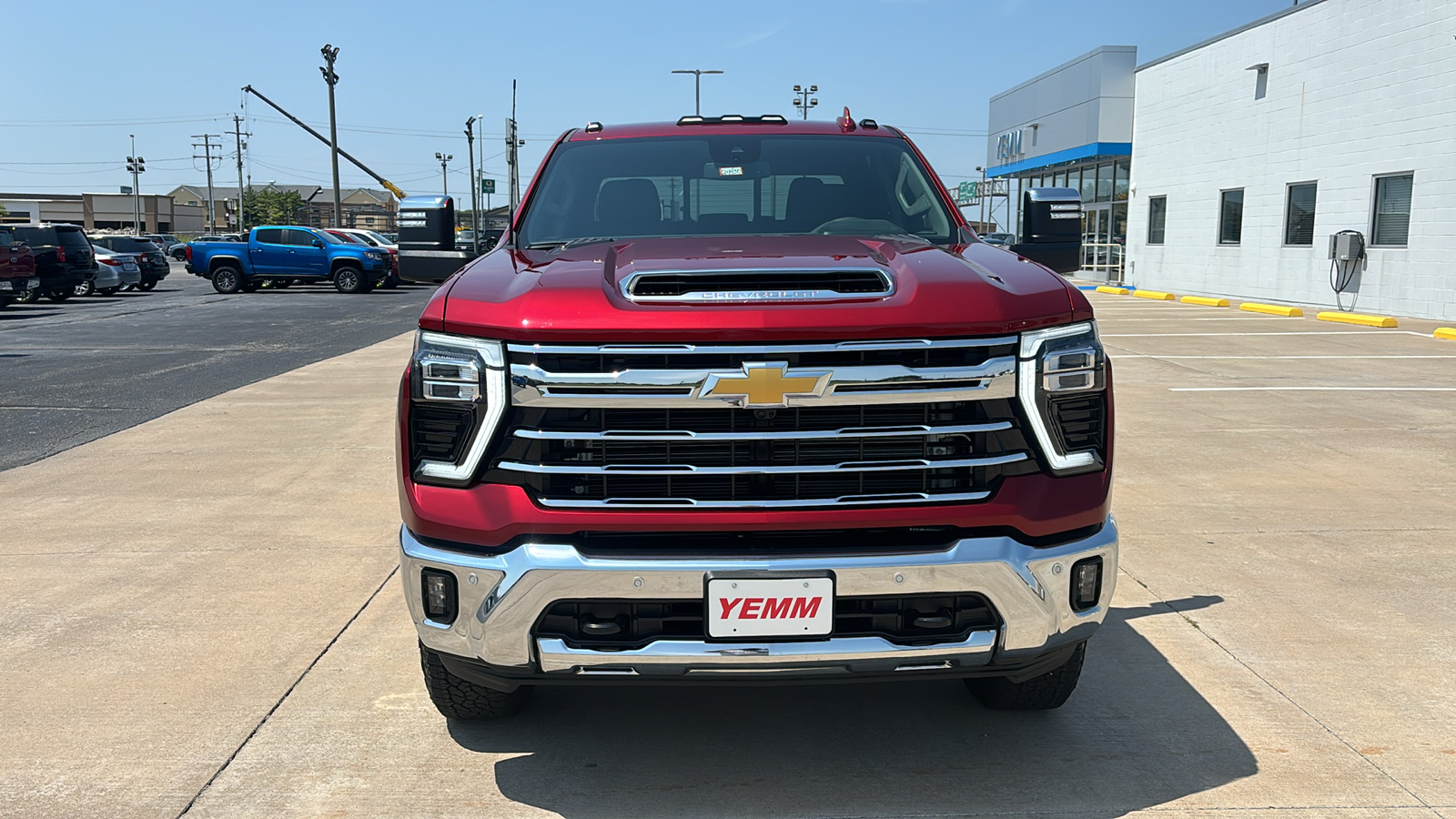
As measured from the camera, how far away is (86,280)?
27.3 metres

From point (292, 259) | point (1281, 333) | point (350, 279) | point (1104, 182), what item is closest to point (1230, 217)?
point (1281, 333)

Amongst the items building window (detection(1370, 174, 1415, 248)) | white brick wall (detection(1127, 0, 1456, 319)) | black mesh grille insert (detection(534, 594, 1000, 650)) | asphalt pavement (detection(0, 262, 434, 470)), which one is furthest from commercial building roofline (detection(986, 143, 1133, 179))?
black mesh grille insert (detection(534, 594, 1000, 650))

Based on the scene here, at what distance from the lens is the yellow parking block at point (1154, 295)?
1021 inches

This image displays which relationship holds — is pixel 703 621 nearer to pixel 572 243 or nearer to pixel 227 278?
pixel 572 243

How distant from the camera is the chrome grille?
2879 millimetres

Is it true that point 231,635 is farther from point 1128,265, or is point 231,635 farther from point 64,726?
point 1128,265

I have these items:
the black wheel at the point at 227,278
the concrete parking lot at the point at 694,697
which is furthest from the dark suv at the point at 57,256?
the concrete parking lot at the point at 694,697

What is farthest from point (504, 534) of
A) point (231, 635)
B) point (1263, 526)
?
point (1263, 526)

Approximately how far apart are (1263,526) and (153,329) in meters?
17.7

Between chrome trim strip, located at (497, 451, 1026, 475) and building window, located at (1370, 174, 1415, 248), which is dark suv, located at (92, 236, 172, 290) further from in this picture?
chrome trim strip, located at (497, 451, 1026, 475)

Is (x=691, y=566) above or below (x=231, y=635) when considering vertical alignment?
above

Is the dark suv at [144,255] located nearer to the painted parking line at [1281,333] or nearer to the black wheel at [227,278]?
the black wheel at [227,278]

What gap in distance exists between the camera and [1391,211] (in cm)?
1942

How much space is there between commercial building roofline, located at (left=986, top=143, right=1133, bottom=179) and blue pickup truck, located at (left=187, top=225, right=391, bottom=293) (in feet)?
65.0
